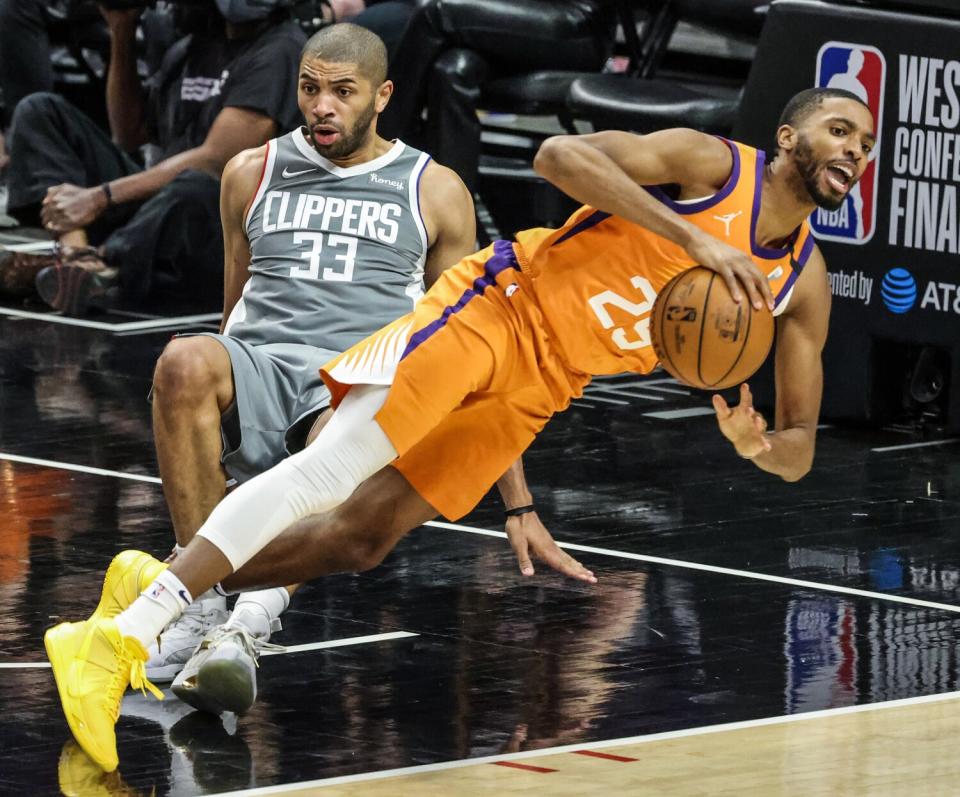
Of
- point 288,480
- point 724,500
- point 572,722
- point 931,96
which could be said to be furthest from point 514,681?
point 931,96

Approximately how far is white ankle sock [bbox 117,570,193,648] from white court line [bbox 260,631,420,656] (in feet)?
2.32

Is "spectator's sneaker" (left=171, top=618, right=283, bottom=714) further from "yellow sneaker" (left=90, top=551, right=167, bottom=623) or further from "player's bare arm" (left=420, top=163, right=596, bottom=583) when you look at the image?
"player's bare arm" (left=420, top=163, right=596, bottom=583)

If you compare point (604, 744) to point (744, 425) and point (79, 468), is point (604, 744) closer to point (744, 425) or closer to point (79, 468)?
point (744, 425)

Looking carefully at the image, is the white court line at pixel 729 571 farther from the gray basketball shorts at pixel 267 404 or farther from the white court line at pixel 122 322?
the white court line at pixel 122 322

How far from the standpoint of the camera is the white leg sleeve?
200 inches

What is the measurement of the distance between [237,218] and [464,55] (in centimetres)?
433

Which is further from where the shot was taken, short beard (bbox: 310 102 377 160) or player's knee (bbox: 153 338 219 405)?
short beard (bbox: 310 102 377 160)

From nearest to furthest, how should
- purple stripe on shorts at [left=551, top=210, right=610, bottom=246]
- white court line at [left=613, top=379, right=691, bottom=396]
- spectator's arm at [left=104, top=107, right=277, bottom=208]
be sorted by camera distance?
1. purple stripe on shorts at [left=551, top=210, right=610, bottom=246]
2. white court line at [left=613, top=379, right=691, bottom=396]
3. spectator's arm at [left=104, top=107, right=277, bottom=208]

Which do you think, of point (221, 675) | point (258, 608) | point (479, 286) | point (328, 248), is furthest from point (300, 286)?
point (221, 675)

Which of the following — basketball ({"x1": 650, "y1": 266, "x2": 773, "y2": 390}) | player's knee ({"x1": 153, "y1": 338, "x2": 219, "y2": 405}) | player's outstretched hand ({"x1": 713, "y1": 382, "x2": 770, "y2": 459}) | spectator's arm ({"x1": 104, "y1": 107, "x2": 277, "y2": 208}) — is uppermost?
spectator's arm ({"x1": 104, "y1": 107, "x2": 277, "y2": 208})

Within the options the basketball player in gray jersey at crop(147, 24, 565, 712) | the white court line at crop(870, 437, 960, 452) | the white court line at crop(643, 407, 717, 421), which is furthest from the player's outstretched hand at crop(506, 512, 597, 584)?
the white court line at crop(643, 407, 717, 421)

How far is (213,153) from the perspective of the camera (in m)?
10.3

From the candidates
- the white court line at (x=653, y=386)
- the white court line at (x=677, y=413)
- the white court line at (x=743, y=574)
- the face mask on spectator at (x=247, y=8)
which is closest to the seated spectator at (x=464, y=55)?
the face mask on spectator at (x=247, y=8)

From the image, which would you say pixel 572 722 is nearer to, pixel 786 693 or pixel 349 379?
pixel 786 693
